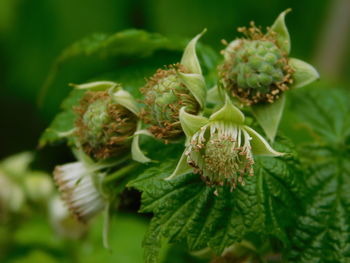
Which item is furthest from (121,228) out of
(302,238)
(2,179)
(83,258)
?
(302,238)

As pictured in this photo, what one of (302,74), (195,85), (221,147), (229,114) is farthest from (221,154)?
(302,74)

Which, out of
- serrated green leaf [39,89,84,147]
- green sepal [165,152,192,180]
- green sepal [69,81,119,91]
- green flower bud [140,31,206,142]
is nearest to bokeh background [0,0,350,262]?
serrated green leaf [39,89,84,147]

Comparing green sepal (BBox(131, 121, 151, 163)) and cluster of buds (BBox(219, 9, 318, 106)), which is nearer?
green sepal (BBox(131, 121, 151, 163))

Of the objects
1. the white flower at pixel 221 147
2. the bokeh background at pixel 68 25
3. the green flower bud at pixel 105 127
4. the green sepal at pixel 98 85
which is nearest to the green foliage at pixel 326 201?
the white flower at pixel 221 147

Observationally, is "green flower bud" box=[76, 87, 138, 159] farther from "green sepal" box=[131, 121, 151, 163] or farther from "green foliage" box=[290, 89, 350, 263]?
"green foliage" box=[290, 89, 350, 263]

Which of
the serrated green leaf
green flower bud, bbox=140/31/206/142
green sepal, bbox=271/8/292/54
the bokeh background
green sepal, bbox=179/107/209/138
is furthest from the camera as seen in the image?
the bokeh background

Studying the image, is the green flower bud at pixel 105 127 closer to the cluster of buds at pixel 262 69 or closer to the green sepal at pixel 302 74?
the cluster of buds at pixel 262 69
